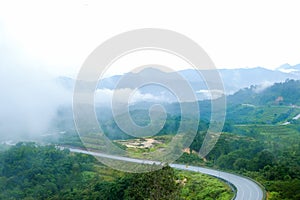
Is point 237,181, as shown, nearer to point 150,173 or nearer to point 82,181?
point 150,173

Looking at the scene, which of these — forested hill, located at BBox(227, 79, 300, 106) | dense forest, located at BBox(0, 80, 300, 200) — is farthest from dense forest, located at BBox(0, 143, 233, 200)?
forested hill, located at BBox(227, 79, 300, 106)

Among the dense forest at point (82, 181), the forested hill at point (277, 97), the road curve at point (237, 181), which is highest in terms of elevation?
the forested hill at point (277, 97)

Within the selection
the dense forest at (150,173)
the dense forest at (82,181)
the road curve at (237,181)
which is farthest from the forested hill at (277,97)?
the road curve at (237,181)

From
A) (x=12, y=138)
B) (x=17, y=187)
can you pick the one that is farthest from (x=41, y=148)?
(x=12, y=138)

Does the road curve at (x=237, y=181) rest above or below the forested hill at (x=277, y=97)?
below

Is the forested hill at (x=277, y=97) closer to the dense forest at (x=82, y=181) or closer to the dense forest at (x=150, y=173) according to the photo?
the dense forest at (x=150, y=173)

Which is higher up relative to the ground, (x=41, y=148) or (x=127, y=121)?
(x=127, y=121)

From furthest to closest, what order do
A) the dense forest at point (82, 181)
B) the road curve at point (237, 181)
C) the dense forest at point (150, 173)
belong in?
the dense forest at point (150, 173) < the road curve at point (237, 181) < the dense forest at point (82, 181)

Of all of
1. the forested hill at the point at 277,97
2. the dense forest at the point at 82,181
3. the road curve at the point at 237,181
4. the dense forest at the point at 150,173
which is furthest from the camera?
the forested hill at the point at 277,97

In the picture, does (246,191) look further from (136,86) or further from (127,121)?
(136,86)

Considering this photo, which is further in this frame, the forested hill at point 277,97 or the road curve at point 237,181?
the forested hill at point 277,97

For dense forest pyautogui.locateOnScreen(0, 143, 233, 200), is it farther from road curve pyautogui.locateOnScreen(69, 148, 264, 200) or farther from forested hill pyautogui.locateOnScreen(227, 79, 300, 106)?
forested hill pyautogui.locateOnScreen(227, 79, 300, 106)
